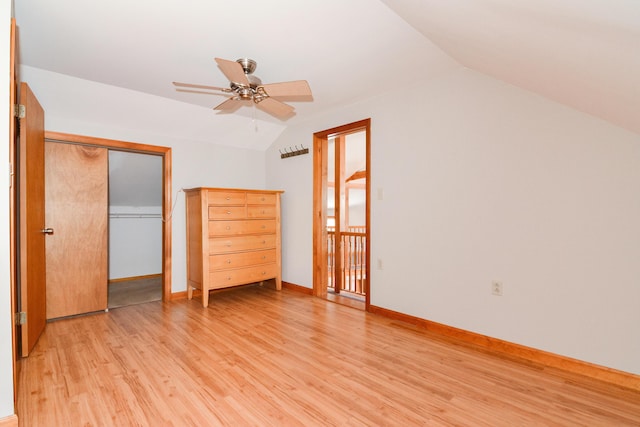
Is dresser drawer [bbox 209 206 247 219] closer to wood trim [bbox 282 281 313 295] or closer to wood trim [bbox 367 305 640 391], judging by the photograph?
wood trim [bbox 282 281 313 295]

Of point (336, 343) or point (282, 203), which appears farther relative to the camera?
point (282, 203)

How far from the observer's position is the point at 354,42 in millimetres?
2248

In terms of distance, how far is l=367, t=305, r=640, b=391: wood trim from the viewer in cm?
193

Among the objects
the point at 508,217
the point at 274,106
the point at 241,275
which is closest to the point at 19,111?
the point at 274,106

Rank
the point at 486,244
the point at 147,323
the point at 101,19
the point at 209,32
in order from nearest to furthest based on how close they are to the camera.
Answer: the point at 101,19 < the point at 209,32 < the point at 486,244 < the point at 147,323

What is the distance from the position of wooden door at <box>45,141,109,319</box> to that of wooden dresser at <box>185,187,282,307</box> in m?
0.91

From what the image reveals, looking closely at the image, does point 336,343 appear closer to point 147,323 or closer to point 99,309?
point 147,323

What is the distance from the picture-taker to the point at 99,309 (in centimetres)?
331

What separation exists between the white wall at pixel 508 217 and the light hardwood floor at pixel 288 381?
336 millimetres

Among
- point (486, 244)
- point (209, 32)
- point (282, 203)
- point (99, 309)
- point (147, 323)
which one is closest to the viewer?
point (209, 32)

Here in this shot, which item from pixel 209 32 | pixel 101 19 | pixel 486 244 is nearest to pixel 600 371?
pixel 486 244

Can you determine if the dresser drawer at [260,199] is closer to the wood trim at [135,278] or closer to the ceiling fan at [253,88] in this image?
the ceiling fan at [253,88]

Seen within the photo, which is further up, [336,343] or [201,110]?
[201,110]

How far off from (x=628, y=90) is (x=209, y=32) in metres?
2.42
